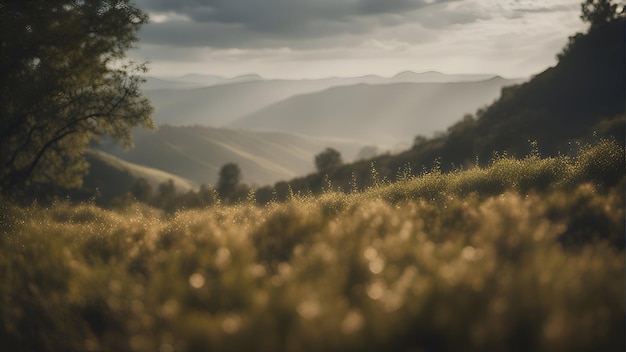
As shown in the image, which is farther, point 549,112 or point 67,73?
point 549,112

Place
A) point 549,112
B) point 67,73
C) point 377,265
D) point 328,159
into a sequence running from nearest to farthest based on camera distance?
point 377,265 → point 67,73 → point 549,112 → point 328,159

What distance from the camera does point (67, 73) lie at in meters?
15.9

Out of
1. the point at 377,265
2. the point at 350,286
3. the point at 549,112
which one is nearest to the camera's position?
the point at 377,265

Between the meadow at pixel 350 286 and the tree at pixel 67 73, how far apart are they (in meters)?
10.0

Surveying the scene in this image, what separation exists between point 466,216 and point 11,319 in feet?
17.5

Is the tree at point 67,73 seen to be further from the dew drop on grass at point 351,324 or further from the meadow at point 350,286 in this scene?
the dew drop on grass at point 351,324

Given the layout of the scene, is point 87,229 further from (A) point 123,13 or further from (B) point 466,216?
(A) point 123,13

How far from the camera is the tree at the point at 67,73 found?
1430 cm

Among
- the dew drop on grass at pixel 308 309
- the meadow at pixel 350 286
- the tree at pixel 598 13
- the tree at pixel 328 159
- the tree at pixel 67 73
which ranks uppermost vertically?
the tree at pixel 598 13

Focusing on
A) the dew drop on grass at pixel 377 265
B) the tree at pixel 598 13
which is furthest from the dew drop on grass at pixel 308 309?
the tree at pixel 598 13

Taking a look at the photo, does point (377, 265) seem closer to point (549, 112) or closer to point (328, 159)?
point (549, 112)

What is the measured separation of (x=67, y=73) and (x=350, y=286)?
51.7 ft

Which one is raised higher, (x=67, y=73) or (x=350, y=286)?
(x=67, y=73)

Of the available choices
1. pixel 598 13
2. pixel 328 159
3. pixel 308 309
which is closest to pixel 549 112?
pixel 598 13
